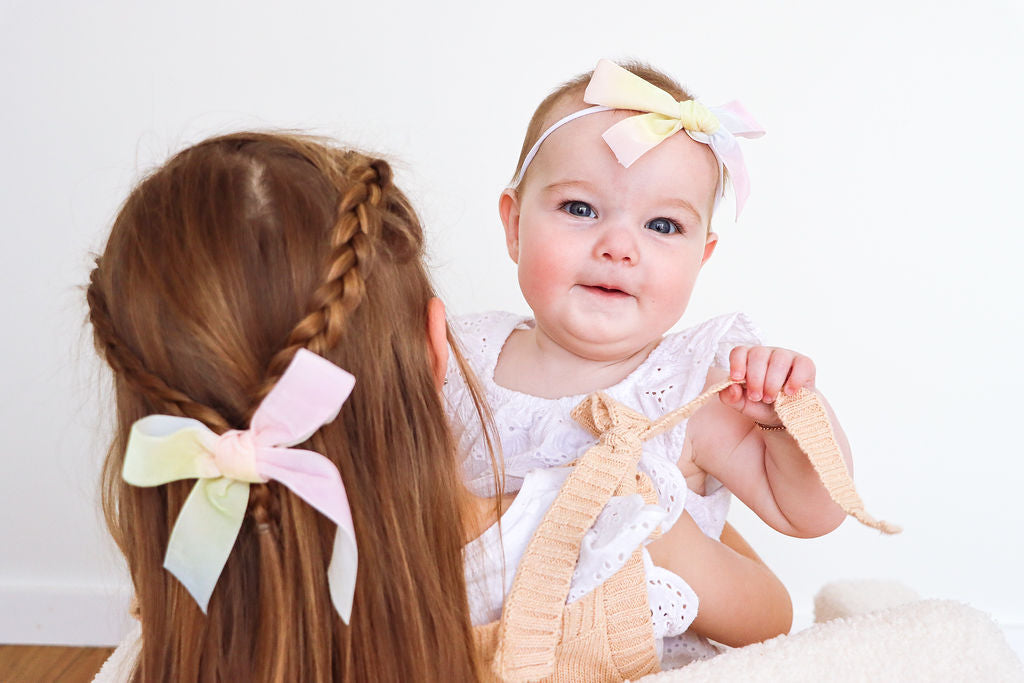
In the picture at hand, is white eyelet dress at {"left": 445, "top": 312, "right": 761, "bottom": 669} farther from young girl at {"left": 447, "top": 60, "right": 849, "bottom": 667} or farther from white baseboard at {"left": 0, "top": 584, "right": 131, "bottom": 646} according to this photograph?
white baseboard at {"left": 0, "top": 584, "right": 131, "bottom": 646}

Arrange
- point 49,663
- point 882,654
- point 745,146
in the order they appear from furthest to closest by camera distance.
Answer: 1. point 49,663
2. point 745,146
3. point 882,654

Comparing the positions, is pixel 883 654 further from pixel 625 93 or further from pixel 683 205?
pixel 625 93

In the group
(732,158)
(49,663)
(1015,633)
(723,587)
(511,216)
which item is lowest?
(49,663)

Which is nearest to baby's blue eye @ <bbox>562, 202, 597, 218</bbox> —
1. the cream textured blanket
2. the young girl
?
the young girl

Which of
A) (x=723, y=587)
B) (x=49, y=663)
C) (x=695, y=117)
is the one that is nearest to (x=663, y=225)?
(x=695, y=117)

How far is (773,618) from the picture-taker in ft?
3.55

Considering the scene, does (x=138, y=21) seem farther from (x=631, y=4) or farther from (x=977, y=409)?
(x=977, y=409)

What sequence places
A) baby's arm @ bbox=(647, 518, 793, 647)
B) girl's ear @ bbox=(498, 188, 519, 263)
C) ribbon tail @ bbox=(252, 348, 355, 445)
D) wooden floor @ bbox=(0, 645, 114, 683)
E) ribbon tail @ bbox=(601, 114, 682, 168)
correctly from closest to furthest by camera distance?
ribbon tail @ bbox=(252, 348, 355, 445)
baby's arm @ bbox=(647, 518, 793, 647)
ribbon tail @ bbox=(601, 114, 682, 168)
girl's ear @ bbox=(498, 188, 519, 263)
wooden floor @ bbox=(0, 645, 114, 683)

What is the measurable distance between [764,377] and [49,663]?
5.82 feet

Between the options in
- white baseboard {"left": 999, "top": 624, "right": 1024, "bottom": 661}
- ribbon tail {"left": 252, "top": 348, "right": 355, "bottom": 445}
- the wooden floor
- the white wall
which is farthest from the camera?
white baseboard {"left": 999, "top": 624, "right": 1024, "bottom": 661}

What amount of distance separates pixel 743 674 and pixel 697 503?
0.45 meters

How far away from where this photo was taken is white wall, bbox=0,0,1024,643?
181 cm

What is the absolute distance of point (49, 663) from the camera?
6.75ft

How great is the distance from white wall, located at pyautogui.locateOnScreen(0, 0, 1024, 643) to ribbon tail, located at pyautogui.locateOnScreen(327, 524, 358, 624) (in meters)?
1.15
